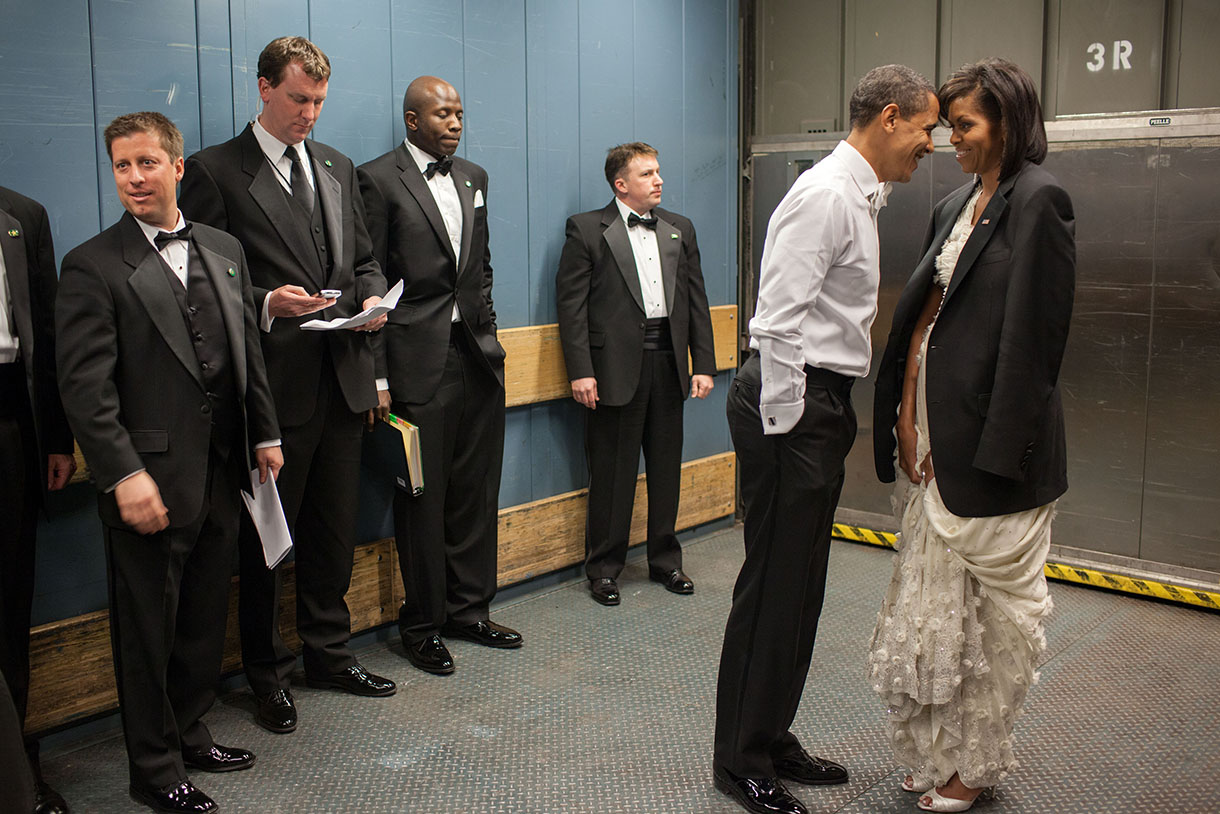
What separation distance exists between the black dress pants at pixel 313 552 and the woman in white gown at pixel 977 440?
1619 millimetres

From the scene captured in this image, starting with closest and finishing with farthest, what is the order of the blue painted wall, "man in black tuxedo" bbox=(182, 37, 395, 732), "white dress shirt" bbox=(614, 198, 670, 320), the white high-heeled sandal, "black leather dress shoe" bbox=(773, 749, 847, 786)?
the white high-heeled sandal
"black leather dress shoe" bbox=(773, 749, 847, 786)
the blue painted wall
"man in black tuxedo" bbox=(182, 37, 395, 732)
"white dress shirt" bbox=(614, 198, 670, 320)

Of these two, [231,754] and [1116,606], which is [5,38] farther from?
[1116,606]

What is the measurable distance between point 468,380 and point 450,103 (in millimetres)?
929

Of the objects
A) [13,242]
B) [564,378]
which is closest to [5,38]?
[13,242]

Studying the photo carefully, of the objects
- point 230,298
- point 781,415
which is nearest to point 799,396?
point 781,415

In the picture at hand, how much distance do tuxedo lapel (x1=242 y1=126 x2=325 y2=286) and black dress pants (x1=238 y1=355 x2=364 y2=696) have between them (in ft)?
1.23

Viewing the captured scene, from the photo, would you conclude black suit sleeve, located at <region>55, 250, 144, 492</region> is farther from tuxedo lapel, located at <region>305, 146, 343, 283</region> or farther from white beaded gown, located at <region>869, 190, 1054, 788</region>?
white beaded gown, located at <region>869, 190, 1054, 788</region>

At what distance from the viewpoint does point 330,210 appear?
319cm

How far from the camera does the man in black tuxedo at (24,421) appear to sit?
262cm

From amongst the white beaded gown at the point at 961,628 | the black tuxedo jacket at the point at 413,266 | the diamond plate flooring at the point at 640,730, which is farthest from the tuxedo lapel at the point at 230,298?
the white beaded gown at the point at 961,628

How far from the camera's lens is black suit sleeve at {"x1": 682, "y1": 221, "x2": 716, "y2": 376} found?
446 centimetres

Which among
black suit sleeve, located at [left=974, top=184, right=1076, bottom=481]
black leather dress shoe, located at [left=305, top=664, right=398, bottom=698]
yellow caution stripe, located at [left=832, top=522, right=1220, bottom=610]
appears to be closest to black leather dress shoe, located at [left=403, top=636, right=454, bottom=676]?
black leather dress shoe, located at [left=305, top=664, right=398, bottom=698]

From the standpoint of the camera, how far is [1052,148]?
439cm

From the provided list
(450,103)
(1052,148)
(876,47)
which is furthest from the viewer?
(876,47)
